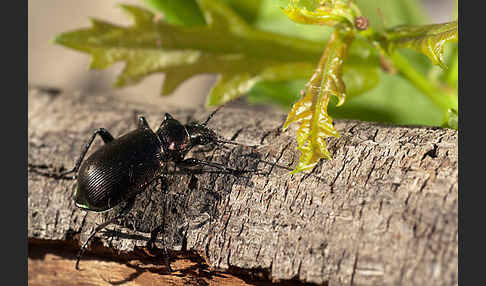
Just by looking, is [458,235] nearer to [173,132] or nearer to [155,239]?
[155,239]

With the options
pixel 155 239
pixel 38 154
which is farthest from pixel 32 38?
pixel 155 239

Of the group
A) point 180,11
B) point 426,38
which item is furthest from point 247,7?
point 426,38

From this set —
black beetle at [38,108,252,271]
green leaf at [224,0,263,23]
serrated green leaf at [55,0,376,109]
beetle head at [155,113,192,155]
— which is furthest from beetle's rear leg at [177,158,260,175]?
green leaf at [224,0,263,23]

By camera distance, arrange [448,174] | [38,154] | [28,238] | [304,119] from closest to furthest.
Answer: [448,174] → [304,119] → [28,238] → [38,154]

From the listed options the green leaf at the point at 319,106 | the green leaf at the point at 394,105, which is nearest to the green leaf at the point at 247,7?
the green leaf at the point at 394,105

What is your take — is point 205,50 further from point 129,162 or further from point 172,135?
point 129,162

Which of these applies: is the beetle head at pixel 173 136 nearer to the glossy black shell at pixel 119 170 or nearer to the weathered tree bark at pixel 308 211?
the glossy black shell at pixel 119 170
